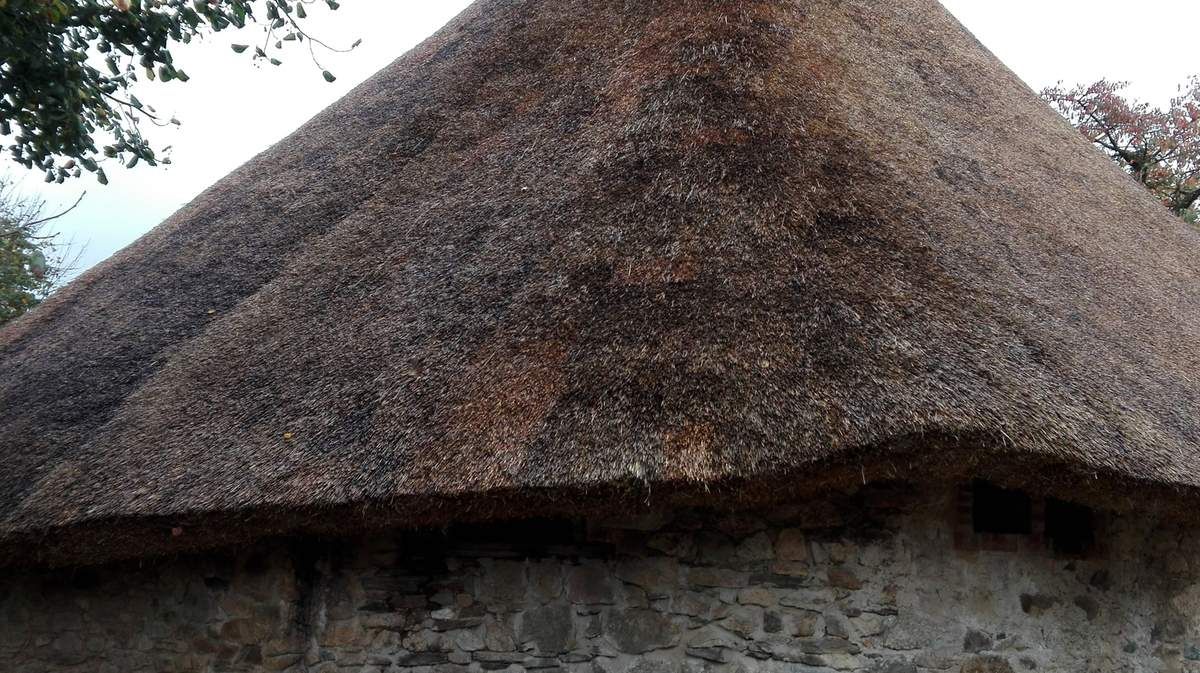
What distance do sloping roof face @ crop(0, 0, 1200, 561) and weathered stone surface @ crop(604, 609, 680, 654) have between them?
1.04m

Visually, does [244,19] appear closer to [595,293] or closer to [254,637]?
[595,293]

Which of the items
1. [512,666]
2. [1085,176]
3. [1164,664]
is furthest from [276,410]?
[1085,176]

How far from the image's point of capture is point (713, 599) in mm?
5047

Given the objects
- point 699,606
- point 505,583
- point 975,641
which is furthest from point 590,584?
point 975,641

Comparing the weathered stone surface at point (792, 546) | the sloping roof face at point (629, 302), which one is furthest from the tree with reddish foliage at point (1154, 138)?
the weathered stone surface at point (792, 546)

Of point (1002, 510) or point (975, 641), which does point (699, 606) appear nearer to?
point (975, 641)

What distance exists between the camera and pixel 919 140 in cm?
662

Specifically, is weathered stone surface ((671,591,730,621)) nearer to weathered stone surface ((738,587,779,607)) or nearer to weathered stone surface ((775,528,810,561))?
weathered stone surface ((738,587,779,607))

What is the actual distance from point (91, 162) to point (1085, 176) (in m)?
7.61

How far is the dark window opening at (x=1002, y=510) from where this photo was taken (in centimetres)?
537

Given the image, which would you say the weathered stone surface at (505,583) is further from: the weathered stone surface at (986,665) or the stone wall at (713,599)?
the weathered stone surface at (986,665)

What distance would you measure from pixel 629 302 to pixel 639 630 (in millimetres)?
1605

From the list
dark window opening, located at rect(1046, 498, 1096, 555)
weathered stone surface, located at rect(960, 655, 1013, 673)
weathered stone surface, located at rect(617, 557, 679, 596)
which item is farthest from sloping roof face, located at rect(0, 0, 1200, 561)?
weathered stone surface, located at rect(960, 655, 1013, 673)

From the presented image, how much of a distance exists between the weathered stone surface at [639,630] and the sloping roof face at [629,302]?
3.43ft
